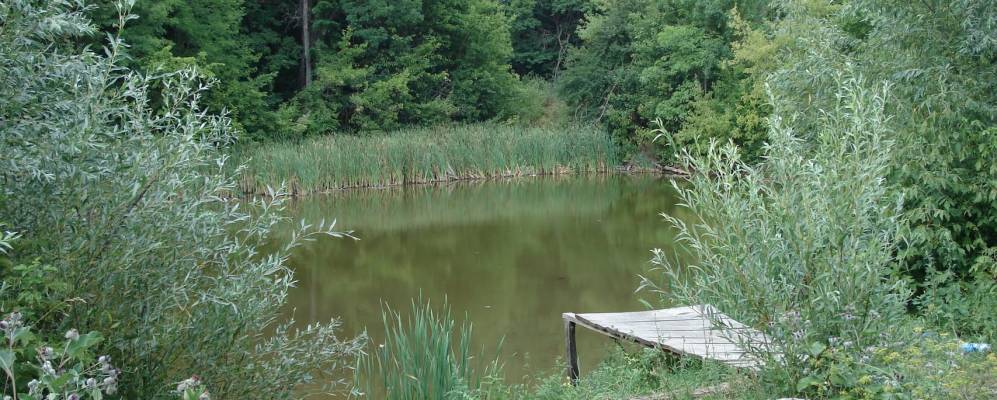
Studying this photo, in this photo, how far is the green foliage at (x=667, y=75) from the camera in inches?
840

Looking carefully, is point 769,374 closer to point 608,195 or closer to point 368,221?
point 368,221

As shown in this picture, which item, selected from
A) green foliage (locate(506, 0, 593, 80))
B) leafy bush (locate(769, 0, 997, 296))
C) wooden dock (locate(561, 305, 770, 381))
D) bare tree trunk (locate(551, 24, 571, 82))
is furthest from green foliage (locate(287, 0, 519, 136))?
wooden dock (locate(561, 305, 770, 381))

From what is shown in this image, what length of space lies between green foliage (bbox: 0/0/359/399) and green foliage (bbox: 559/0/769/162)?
671 inches

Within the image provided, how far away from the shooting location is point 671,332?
5738mm

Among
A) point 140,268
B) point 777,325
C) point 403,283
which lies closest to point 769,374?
point 777,325

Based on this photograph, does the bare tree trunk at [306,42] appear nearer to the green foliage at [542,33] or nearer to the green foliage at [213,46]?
the green foliage at [213,46]

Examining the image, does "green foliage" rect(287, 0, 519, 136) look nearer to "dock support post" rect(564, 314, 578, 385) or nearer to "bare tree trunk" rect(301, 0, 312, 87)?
"bare tree trunk" rect(301, 0, 312, 87)

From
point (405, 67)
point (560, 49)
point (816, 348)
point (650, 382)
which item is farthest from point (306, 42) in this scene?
point (816, 348)

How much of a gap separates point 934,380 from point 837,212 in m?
0.82

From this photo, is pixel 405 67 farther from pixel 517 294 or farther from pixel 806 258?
pixel 806 258

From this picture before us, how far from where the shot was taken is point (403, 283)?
10227 mm

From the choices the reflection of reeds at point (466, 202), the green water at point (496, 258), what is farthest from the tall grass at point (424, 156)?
the green water at point (496, 258)

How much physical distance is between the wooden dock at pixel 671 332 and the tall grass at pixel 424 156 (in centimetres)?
1168

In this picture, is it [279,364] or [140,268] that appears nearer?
[140,268]
